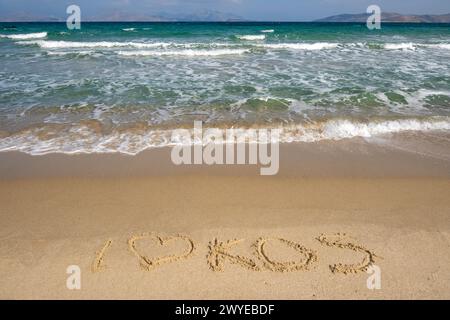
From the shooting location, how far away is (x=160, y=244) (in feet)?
12.7

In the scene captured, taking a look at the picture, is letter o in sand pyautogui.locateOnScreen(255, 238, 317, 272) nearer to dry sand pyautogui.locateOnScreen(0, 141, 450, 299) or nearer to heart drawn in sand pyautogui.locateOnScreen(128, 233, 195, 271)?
dry sand pyautogui.locateOnScreen(0, 141, 450, 299)

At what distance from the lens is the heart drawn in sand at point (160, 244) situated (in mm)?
3562

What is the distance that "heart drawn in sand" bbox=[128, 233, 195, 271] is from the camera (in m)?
3.56

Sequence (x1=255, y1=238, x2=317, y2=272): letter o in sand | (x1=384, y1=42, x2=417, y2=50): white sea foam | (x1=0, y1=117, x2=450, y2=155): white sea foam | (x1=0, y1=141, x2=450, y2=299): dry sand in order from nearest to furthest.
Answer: (x1=0, y1=141, x2=450, y2=299): dry sand
(x1=255, y1=238, x2=317, y2=272): letter o in sand
(x1=0, y1=117, x2=450, y2=155): white sea foam
(x1=384, y1=42, x2=417, y2=50): white sea foam

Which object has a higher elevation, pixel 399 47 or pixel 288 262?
pixel 399 47

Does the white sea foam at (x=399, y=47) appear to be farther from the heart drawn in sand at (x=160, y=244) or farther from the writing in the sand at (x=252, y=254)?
the heart drawn in sand at (x=160, y=244)

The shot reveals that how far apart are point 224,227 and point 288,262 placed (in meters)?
0.89

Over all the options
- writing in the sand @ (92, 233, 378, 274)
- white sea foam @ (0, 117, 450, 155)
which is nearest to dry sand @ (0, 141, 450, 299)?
writing in the sand @ (92, 233, 378, 274)

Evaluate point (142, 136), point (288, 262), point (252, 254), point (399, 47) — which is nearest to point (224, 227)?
point (252, 254)

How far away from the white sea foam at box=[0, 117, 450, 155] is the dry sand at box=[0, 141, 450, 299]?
38 centimetres

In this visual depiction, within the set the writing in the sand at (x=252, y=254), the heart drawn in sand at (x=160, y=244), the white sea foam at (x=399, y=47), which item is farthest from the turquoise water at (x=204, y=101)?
the white sea foam at (x=399, y=47)

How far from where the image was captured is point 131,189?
506cm

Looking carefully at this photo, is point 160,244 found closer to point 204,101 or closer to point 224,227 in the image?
point 224,227
